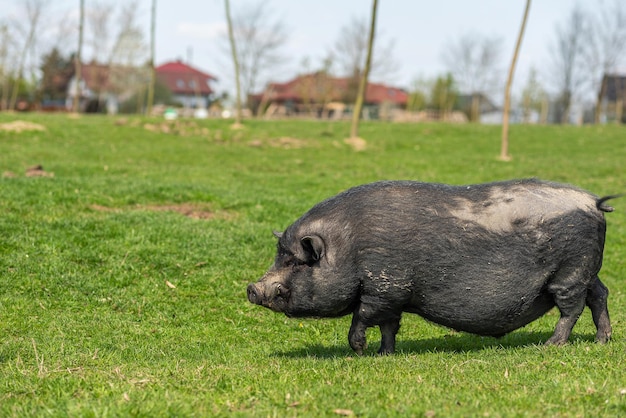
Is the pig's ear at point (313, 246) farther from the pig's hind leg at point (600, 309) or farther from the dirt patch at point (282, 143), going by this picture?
the dirt patch at point (282, 143)

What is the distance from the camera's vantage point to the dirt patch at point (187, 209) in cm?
1430

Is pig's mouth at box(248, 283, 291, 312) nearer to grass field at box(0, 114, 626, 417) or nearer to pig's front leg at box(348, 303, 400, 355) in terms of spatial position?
grass field at box(0, 114, 626, 417)

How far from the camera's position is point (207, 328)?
31.1 ft

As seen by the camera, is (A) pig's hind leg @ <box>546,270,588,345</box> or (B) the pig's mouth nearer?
(A) pig's hind leg @ <box>546,270,588,345</box>

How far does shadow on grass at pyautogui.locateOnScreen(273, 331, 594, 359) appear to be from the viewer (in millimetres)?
7949

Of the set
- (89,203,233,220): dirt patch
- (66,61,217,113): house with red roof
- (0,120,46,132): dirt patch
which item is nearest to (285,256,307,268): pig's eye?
(89,203,233,220): dirt patch

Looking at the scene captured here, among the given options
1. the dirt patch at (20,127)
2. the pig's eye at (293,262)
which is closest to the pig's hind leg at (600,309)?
the pig's eye at (293,262)

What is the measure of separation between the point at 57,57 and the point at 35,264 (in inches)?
2935

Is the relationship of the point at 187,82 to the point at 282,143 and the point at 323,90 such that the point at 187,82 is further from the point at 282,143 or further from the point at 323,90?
the point at 282,143

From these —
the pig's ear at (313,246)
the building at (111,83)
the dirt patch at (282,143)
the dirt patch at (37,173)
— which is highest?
the building at (111,83)

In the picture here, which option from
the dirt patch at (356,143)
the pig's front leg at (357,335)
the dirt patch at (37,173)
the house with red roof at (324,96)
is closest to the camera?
the pig's front leg at (357,335)

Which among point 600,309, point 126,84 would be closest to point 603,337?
point 600,309

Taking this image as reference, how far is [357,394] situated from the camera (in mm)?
5555

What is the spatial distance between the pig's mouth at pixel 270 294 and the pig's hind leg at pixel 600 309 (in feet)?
9.49
